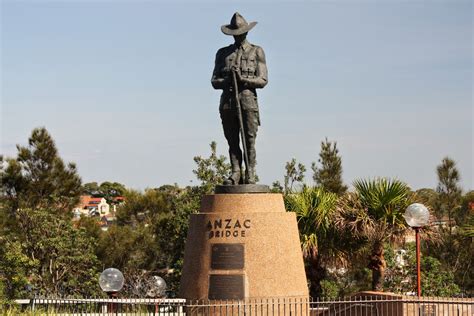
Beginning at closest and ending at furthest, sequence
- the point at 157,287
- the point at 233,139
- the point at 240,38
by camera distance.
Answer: the point at 240,38
the point at 233,139
the point at 157,287

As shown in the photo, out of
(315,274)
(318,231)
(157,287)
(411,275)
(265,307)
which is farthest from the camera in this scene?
(411,275)

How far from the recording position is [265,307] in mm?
15680

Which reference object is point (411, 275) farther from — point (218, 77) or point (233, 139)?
point (218, 77)

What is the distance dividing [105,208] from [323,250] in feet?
203

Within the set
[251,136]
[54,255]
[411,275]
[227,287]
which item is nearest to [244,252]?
[227,287]

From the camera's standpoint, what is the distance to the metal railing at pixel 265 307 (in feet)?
51.2

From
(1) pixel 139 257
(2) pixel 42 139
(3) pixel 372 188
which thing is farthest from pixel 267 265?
(2) pixel 42 139

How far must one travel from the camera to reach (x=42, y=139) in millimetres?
36438

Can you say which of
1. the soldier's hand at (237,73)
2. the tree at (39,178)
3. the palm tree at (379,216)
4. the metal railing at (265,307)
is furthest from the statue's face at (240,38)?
the tree at (39,178)

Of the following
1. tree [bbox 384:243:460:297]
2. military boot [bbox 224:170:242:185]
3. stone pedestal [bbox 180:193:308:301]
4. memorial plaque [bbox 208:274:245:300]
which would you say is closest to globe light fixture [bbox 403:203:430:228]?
stone pedestal [bbox 180:193:308:301]

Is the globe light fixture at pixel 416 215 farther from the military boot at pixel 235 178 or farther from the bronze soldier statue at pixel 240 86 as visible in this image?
the military boot at pixel 235 178

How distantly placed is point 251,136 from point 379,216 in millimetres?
6712

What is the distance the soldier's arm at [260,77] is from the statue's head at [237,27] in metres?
0.44

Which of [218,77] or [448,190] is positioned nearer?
[218,77]
